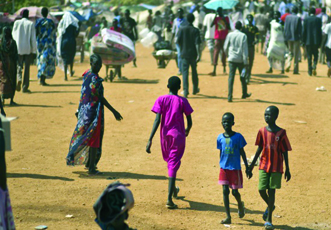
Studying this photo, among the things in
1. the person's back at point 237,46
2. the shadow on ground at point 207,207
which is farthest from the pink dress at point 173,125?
the person's back at point 237,46

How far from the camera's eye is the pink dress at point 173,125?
725 centimetres

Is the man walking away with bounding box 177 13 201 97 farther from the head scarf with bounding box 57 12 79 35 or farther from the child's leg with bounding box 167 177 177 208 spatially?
the child's leg with bounding box 167 177 177 208

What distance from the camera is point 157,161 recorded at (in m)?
9.65

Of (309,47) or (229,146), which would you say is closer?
(229,146)

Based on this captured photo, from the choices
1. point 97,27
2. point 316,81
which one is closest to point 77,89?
point 316,81

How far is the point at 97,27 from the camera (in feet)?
84.9

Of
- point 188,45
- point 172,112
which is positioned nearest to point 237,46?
point 188,45

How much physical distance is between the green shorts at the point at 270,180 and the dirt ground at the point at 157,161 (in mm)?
501

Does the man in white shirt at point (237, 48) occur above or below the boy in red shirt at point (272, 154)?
above

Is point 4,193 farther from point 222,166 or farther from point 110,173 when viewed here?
point 110,173

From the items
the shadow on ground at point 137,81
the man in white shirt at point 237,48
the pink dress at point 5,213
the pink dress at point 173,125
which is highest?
the man in white shirt at point 237,48

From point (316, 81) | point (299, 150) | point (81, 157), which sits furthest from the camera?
point (316, 81)

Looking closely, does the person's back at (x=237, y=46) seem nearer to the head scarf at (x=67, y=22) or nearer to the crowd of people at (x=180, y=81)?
the crowd of people at (x=180, y=81)

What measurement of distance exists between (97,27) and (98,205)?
2216cm
